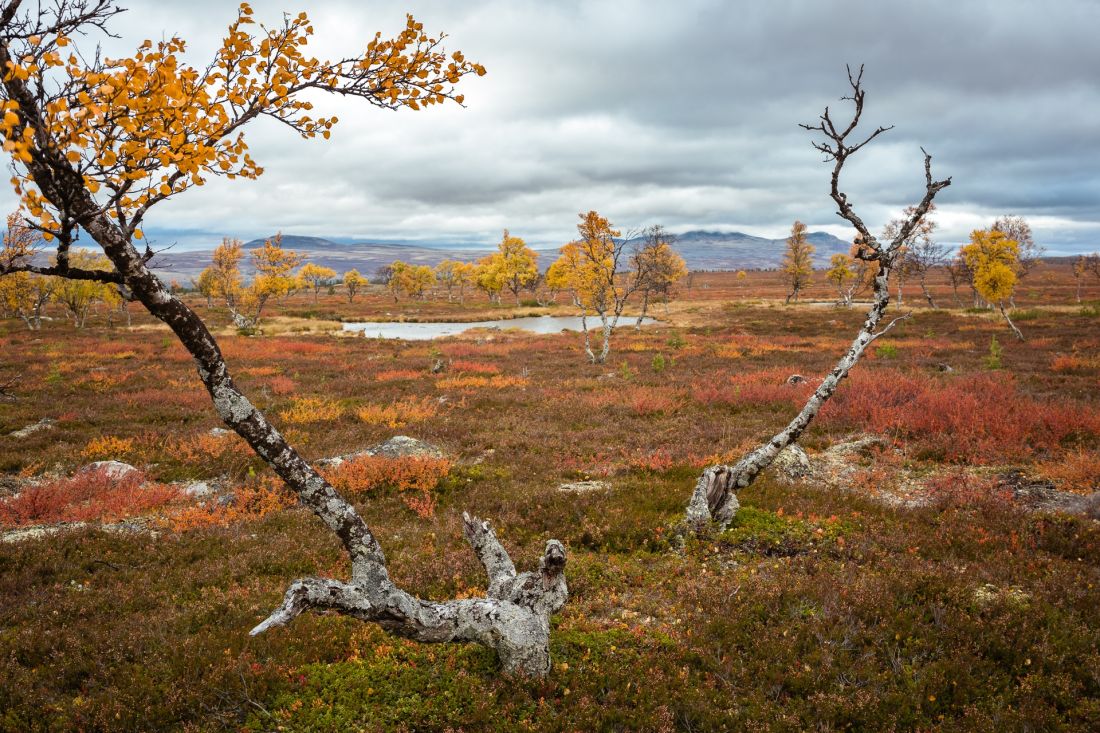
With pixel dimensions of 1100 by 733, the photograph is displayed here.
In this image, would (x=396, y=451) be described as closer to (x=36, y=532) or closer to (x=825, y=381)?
(x=36, y=532)

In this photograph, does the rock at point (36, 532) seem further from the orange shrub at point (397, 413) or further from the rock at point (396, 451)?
the orange shrub at point (397, 413)

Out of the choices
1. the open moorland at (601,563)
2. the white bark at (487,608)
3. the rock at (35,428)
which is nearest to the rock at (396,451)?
the open moorland at (601,563)

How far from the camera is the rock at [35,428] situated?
16.6 meters

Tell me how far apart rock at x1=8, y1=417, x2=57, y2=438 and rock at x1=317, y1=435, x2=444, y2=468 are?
10296mm

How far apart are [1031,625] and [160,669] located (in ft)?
34.1

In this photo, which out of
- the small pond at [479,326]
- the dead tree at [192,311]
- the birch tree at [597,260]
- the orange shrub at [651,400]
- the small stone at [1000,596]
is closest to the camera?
the dead tree at [192,311]

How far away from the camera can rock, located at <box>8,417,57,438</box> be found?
16.6 metres

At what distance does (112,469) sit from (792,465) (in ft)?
55.4

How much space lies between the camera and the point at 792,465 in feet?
43.1

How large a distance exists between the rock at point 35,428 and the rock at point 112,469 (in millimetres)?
5130

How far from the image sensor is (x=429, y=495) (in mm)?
12219

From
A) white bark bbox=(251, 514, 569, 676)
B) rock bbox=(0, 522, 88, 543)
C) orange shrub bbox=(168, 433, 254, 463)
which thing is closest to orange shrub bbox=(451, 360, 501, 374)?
orange shrub bbox=(168, 433, 254, 463)

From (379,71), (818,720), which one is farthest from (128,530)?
(818,720)

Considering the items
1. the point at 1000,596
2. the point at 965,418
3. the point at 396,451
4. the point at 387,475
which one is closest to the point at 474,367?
the point at 396,451
